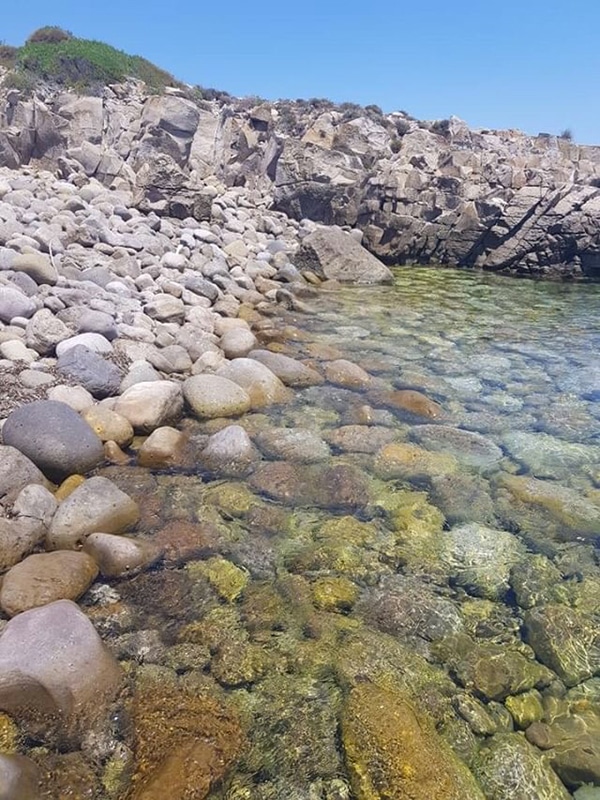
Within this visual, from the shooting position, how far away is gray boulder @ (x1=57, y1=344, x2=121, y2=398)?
520cm

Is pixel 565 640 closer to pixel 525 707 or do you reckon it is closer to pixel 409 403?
pixel 525 707

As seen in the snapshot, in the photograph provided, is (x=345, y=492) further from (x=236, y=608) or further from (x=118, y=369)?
(x=118, y=369)

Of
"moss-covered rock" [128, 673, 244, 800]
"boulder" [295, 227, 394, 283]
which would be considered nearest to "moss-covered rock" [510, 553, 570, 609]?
"moss-covered rock" [128, 673, 244, 800]

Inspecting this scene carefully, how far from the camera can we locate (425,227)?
16.6 metres

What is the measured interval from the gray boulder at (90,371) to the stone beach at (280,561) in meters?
0.02

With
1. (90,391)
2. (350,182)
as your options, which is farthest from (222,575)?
(350,182)

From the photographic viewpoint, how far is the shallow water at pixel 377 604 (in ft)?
7.79

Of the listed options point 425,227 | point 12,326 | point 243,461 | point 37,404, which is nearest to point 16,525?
point 37,404

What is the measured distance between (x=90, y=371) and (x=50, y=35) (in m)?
31.7

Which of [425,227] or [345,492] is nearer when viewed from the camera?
[345,492]

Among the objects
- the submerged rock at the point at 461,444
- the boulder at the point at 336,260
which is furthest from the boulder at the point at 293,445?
the boulder at the point at 336,260

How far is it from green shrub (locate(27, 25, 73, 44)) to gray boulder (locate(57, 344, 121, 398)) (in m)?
30.5

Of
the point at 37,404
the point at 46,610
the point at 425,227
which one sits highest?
the point at 425,227

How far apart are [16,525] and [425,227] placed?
15399 mm
